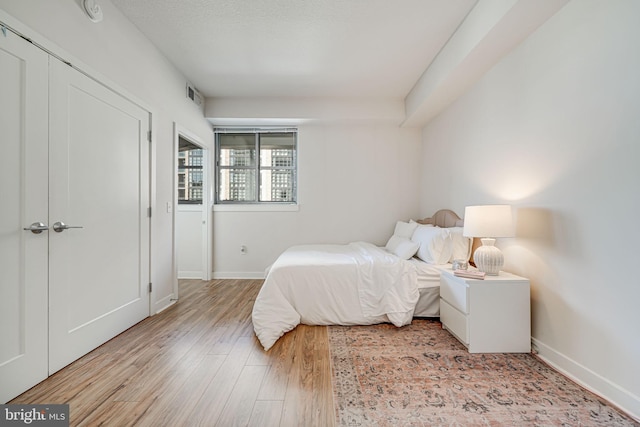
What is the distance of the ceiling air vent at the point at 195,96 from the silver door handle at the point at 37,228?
2399 millimetres

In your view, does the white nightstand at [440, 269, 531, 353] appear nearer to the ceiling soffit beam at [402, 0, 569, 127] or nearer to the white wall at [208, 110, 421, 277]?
the ceiling soffit beam at [402, 0, 569, 127]

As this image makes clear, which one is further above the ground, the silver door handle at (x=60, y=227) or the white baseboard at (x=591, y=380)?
the silver door handle at (x=60, y=227)

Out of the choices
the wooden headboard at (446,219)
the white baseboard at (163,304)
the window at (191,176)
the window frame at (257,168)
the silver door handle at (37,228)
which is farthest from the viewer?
the window at (191,176)

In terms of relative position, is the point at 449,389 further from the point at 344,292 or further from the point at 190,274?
the point at 190,274

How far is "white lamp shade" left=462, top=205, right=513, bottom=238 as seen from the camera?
202 centimetres

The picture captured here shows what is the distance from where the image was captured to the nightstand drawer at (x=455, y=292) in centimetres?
202

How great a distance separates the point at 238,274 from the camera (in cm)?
427

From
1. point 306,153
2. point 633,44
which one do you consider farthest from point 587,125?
point 306,153

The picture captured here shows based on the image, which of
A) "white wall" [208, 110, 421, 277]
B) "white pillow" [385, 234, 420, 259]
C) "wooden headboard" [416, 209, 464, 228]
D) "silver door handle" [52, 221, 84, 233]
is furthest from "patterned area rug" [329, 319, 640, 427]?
"white wall" [208, 110, 421, 277]

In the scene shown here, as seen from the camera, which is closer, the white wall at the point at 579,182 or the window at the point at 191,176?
the white wall at the point at 579,182

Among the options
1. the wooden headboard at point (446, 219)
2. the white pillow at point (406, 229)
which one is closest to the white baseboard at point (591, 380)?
the wooden headboard at point (446, 219)

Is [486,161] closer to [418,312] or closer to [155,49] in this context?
[418,312]

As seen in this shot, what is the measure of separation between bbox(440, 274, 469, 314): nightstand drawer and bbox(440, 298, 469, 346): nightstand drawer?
0.16 ft

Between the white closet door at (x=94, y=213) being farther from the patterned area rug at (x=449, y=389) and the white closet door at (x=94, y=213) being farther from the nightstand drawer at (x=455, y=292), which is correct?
the nightstand drawer at (x=455, y=292)
